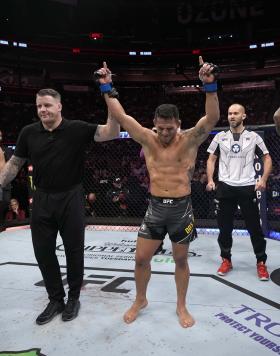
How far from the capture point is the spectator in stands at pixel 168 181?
2.19 m

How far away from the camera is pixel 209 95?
200 centimetres

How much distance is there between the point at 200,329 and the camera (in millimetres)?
2139

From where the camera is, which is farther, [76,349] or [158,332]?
[158,332]

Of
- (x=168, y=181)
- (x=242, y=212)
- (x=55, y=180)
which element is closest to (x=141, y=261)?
(x=168, y=181)

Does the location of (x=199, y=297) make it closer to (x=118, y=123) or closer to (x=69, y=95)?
(x=118, y=123)

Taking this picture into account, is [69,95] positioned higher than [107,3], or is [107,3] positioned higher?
[107,3]

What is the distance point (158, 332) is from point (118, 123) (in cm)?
126

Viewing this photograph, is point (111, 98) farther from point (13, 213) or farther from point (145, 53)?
point (145, 53)

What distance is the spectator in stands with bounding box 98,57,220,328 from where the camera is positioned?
2.19 metres

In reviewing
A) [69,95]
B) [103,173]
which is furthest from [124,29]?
[103,173]

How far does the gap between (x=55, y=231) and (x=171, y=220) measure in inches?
30.1

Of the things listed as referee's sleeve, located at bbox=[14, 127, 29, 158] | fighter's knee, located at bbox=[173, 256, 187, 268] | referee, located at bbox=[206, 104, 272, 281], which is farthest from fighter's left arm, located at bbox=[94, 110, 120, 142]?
referee, located at bbox=[206, 104, 272, 281]

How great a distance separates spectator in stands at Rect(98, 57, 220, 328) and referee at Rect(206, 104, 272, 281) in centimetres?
94

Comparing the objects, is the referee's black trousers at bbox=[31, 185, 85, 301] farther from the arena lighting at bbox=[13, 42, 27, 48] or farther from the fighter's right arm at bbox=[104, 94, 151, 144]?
the arena lighting at bbox=[13, 42, 27, 48]
